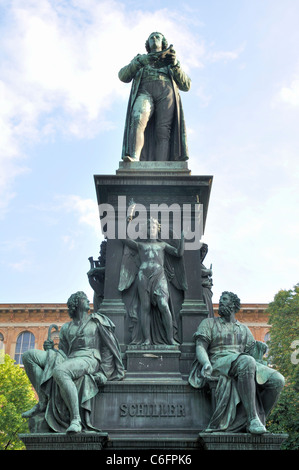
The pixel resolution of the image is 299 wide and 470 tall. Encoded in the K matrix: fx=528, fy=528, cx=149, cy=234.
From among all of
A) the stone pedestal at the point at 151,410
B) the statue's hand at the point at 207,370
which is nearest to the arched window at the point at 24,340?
the stone pedestal at the point at 151,410

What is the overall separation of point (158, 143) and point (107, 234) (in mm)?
2605

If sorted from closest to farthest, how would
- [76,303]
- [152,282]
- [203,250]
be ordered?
[76,303] < [152,282] < [203,250]

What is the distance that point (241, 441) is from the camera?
6473mm

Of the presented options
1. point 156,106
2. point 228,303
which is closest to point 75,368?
point 228,303

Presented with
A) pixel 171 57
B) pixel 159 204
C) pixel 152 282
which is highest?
pixel 171 57

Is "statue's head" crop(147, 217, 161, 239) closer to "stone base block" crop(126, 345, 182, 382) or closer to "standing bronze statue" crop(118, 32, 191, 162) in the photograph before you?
"stone base block" crop(126, 345, 182, 382)

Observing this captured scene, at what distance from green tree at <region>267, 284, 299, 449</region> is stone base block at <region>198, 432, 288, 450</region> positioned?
52.4 ft

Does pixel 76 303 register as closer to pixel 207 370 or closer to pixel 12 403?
pixel 207 370

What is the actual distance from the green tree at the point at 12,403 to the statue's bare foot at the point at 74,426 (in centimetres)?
2491

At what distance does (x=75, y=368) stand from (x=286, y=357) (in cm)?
2316

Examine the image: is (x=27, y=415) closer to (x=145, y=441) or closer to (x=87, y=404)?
(x=87, y=404)

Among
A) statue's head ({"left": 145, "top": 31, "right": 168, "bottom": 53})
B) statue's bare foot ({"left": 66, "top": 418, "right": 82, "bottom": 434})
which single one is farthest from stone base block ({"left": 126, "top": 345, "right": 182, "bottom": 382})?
statue's head ({"left": 145, "top": 31, "right": 168, "bottom": 53})

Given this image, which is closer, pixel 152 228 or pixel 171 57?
pixel 152 228

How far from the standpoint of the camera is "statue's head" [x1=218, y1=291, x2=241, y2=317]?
797 centimetres
